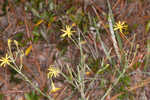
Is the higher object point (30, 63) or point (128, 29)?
point (128, 29)

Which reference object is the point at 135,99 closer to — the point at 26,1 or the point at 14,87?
the point at 14,87

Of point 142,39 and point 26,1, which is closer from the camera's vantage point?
point 142,39

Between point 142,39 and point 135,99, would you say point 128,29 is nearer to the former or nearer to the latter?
point 142,39

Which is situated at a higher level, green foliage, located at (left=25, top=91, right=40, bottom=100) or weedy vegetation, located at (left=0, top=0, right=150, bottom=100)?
weedy vegetation, located at (left=0, top=0, right=150, bottom=100)

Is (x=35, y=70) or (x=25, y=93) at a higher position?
(x=35, y=70)

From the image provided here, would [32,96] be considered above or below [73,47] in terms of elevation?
below

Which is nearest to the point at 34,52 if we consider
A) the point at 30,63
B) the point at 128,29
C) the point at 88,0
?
the point at 30,63

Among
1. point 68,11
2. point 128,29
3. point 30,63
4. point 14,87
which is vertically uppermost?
point 68,11

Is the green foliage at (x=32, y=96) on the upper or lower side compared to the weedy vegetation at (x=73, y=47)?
lower

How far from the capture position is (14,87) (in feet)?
4.27

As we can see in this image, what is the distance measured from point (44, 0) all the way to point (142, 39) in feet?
2.14

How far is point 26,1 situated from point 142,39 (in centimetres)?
76

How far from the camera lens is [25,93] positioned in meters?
1.28

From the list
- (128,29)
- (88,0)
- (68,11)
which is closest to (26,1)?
(68,11)
